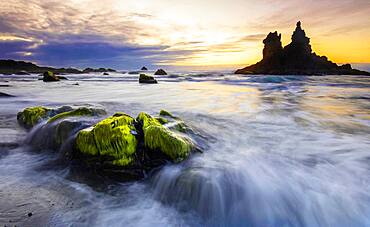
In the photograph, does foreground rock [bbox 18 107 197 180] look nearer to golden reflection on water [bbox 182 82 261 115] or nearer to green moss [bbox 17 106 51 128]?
green moss [bbox 17 106 51 128]

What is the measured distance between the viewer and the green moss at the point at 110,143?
12.8 ft

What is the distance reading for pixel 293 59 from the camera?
2554 inches

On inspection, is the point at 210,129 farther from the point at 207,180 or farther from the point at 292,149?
A: the point at 207,180

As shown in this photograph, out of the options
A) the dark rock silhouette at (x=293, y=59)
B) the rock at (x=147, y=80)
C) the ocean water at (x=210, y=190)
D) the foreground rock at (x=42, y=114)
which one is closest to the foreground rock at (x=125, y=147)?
the ocean water at (x=210, y=190)

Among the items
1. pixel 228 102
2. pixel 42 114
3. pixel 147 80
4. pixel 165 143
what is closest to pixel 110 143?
pixel 165 143

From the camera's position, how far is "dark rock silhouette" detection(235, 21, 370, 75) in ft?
205

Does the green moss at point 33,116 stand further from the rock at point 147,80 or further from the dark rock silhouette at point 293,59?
Answer: the dark rock silhouette at point 293,59

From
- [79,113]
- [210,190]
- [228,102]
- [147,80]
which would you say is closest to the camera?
[210,190]

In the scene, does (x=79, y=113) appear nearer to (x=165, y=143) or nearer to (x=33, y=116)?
(x=33, y=116)

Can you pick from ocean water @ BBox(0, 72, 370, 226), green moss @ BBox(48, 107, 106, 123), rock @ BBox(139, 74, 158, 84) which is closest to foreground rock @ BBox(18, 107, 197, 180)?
ocean water @ BBox(0, 72, 370, 226)

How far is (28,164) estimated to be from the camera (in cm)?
425

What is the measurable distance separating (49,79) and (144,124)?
27.2 metres

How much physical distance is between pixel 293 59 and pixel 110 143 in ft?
225

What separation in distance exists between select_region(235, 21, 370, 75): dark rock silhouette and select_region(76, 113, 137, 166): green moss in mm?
60157
